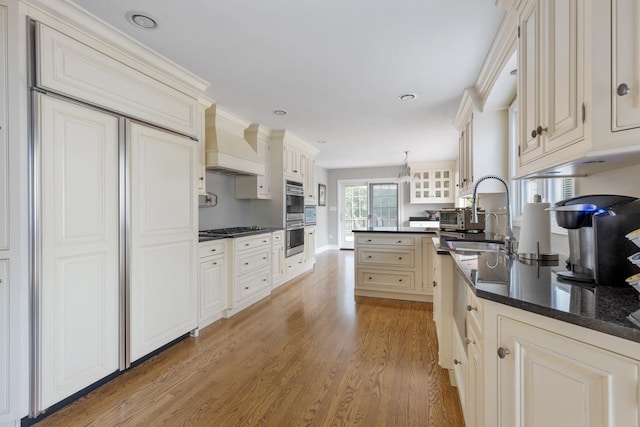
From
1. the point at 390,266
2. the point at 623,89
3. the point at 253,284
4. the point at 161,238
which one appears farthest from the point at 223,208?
the point at 623,89

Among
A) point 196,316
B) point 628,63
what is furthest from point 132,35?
point 628,63

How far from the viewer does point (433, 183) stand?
24.8 feet

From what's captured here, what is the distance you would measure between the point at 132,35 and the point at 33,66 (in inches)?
27.0

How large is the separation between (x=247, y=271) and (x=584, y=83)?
3.33 meters

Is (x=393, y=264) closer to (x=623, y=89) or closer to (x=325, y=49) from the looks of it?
(x=325, y=49)

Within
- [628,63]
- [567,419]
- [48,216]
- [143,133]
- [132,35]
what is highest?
[132,35]

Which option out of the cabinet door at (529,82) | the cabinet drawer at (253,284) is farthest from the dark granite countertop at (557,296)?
the cabinet drawer at (253,284)

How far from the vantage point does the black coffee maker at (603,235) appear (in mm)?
1023

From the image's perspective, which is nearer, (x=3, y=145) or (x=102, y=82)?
(x=3, y=145)

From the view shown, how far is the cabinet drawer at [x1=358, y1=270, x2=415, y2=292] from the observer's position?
3.76 meters

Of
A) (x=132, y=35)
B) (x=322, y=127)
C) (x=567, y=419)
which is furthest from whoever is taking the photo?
(x=322, y=127)

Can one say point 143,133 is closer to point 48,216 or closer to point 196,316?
point 48,216

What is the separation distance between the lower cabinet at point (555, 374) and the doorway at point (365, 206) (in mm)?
7067

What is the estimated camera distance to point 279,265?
14.8ft
